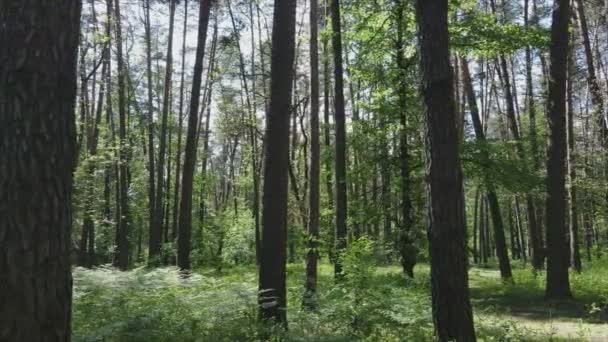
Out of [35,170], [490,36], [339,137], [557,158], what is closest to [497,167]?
[557,158]

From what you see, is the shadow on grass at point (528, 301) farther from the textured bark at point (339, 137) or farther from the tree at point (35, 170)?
the tree at point (35, 170)

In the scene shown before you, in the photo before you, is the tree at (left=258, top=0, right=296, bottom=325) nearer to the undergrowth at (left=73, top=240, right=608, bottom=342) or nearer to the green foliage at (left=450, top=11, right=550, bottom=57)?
the undergrowth at (left=73, top=240, right=608, bottom=342)

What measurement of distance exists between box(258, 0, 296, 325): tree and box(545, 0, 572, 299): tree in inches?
279

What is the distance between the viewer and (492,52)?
1240 cm

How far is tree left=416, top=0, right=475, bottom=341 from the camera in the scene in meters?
4.89

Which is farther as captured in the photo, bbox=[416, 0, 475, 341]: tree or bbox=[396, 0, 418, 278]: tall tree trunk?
bbox=[396, 0, 418, 278]: tall tree trunk

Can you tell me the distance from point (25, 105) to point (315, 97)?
450 inches

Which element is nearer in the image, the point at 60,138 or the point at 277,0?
the point at 60,138

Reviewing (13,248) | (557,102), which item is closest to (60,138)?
(13,248)

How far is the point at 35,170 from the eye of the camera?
8.00 ft

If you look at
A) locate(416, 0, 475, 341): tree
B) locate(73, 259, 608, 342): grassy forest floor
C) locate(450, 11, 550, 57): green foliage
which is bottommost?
locate(73, 259, 608, 342): grassy forest floor

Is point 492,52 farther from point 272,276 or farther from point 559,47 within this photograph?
point 272,276

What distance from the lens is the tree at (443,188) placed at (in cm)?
489

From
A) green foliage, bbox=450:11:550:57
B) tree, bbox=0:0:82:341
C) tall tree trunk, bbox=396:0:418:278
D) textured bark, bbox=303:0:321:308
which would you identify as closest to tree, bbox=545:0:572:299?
green foliage, bbox=450:11:550:57
